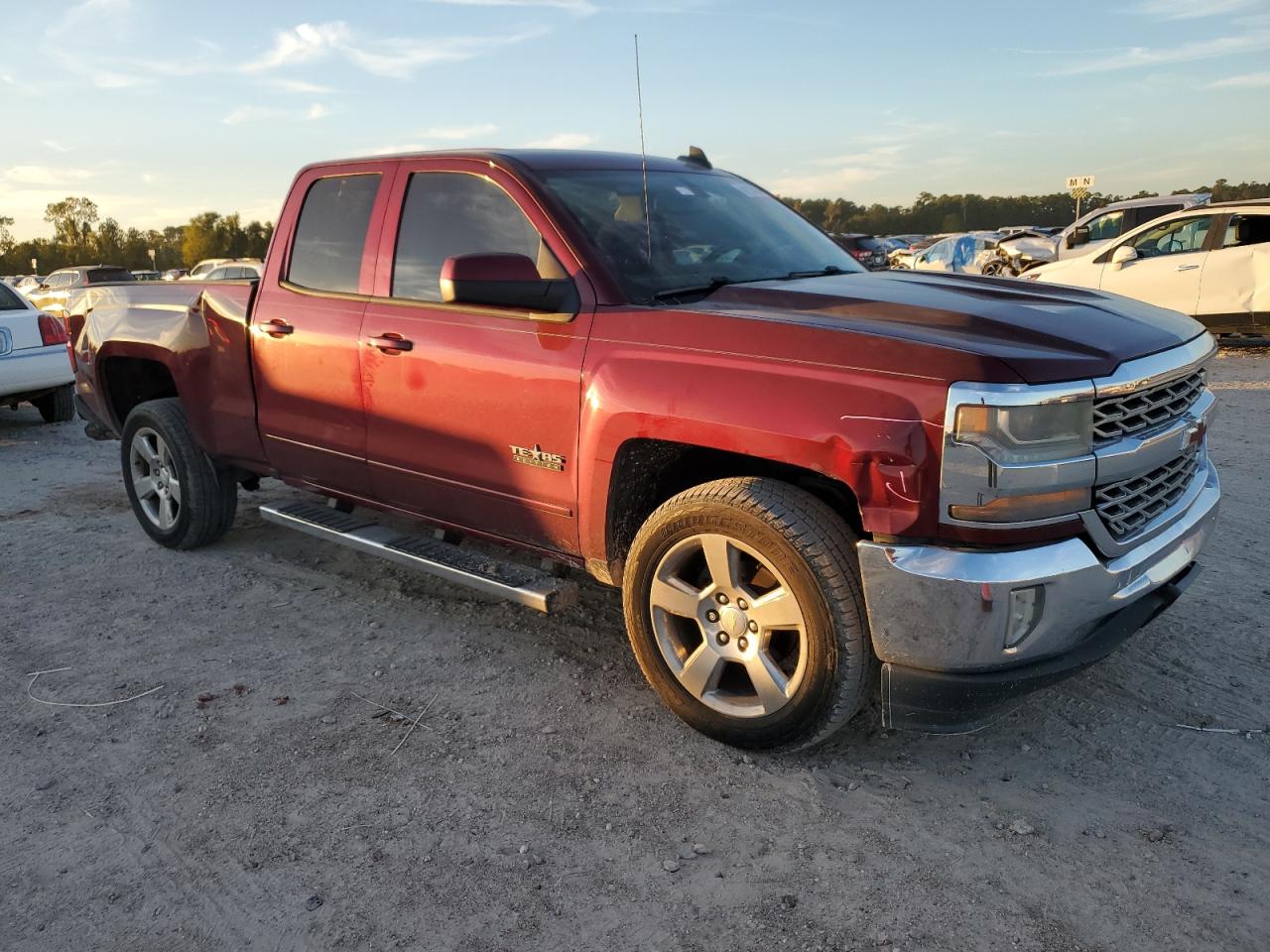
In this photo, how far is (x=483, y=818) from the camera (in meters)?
2.79

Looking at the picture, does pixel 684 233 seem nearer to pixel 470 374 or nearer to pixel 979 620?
pixel 470 374

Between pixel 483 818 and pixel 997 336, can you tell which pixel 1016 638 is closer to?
pixel 997 336

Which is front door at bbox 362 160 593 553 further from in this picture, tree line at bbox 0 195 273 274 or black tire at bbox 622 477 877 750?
tree line at bbox 0 195 273 274

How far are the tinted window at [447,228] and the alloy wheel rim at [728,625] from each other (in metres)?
1.26

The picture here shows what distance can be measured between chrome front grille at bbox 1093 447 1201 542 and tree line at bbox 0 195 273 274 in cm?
8095

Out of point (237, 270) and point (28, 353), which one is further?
point (237, 270)

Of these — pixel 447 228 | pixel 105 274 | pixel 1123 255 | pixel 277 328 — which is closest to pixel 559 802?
pixel 447 228

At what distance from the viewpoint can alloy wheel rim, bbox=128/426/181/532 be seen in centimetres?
514

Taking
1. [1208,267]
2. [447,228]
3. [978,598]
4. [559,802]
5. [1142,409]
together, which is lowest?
[559,802]

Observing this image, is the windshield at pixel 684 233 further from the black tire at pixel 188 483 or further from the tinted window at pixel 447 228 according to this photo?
the black tire at pixel 188 483

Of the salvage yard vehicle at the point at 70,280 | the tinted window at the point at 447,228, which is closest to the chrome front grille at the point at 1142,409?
the tinted window at the point at 447,228

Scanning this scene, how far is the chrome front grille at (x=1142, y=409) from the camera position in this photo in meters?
2.66

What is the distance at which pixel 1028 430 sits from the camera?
8.29ft

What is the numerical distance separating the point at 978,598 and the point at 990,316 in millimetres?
876
